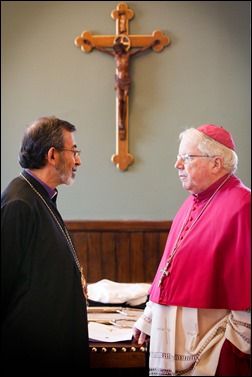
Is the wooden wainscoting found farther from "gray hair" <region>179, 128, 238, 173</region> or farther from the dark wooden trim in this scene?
"gray hair" <region>179, 128, 238, 173</region>

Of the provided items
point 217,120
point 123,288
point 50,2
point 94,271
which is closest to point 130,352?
point 123,288

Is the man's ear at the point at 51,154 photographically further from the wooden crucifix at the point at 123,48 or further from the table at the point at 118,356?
the wooden crucifix at the point at 123,48

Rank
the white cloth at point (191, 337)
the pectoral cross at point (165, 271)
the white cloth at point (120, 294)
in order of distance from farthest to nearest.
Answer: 1. the white cloth at point (120, 294)
2. the pectoral cross at point (165, 271)
3. the white cloth at point (191, 337)

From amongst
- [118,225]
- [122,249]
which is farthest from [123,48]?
[122,249]

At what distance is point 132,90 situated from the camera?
191 inches

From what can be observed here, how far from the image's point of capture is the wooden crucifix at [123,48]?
4.74m

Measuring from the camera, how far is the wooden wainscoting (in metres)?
4.73

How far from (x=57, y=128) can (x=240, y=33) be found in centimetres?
277

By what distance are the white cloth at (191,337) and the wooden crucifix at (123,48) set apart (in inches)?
95.5

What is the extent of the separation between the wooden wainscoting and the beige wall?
0.46 feet

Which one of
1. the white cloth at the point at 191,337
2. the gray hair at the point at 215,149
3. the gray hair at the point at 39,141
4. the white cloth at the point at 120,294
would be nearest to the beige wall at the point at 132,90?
the white cloth at the point at 120,294

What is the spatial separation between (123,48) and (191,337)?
301 cm

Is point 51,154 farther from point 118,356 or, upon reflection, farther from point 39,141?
point 118,356

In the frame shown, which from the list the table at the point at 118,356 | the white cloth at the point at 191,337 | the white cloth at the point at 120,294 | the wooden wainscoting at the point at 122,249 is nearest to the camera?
the white cloth at the point at 191,337
